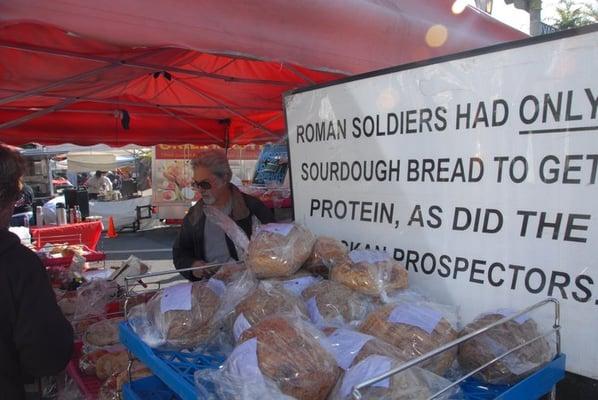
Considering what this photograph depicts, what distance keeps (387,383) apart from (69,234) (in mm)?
6817

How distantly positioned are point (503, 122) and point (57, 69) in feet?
8.31

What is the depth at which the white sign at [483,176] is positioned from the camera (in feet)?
4.61

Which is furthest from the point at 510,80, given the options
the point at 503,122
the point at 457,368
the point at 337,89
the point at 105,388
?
the point at 105,388

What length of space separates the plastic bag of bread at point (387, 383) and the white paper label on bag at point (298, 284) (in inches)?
21.3

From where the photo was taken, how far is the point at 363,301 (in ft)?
5.14

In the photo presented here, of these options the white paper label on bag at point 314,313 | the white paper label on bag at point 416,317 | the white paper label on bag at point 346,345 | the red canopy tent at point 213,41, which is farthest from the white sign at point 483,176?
the white paper label on bag at point 346,345

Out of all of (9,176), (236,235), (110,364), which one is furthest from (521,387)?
(9,176)

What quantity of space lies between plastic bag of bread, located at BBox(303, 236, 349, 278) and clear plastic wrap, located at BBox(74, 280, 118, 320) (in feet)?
5.23

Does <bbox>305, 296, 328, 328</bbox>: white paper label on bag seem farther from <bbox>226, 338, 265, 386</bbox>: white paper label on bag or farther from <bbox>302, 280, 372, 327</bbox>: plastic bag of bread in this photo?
<bbox>226, 338, 265, 386</bbox>: white paper label on bag

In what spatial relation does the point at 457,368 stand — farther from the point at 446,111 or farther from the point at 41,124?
the point at 41,124

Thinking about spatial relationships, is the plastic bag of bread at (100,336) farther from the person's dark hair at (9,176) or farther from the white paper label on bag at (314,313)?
the white paper label on bag at (314,313)

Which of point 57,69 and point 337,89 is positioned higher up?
point 57,69

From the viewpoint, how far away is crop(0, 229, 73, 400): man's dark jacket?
1.56 metres

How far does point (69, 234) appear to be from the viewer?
6777 millimetres
